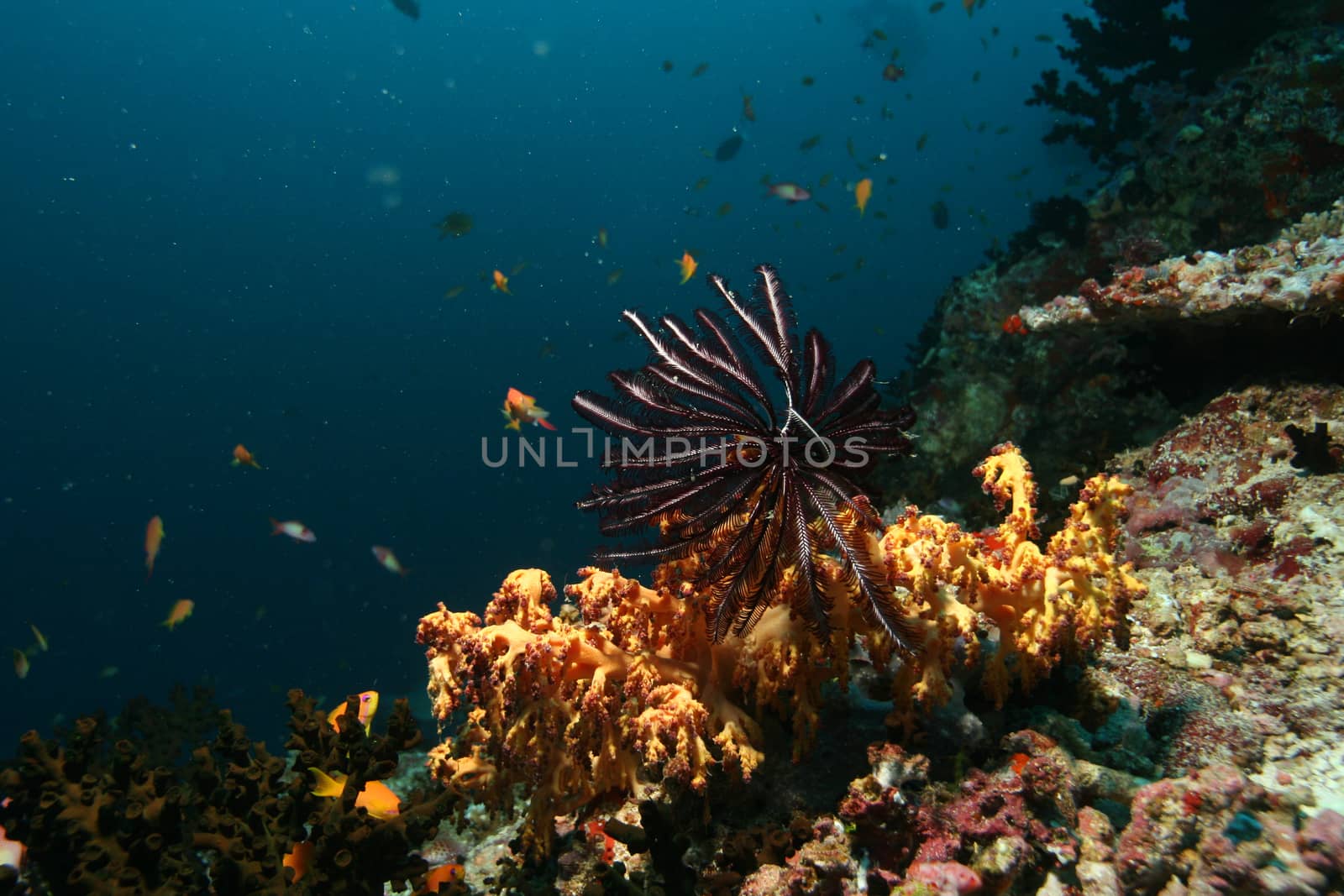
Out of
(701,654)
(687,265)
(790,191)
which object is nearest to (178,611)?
(687,265)

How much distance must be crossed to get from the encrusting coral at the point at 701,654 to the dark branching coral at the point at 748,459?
169mm

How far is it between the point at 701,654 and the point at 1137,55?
13.3 metres

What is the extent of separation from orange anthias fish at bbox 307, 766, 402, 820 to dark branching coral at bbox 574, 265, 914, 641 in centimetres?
179

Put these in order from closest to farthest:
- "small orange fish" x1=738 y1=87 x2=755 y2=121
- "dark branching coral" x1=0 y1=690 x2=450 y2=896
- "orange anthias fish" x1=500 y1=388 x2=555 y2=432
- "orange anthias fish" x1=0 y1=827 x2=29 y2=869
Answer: "dark branching coral" x1=0 y1=690 x2=450 y2=896 → "orange anthias fish" x1=0 y1=827 x2=29 y2=869 → "orange anthias fish" x1=500 y1=388 x2=555 y2=432 → "small orange fish" x1=738 y1=87 x2=755 y2=121

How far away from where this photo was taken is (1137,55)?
423 inches

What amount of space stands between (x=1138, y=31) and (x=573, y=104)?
59727 millimetres

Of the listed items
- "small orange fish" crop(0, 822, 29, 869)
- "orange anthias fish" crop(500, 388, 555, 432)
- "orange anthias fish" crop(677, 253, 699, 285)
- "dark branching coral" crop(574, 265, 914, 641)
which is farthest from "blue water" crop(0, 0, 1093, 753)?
"small orange fish" crop(0, 822, 29, 869)

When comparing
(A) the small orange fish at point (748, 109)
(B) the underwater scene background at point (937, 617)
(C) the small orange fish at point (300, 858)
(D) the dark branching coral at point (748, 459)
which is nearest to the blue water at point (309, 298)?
(A) the small orange fish at point (748, 109)

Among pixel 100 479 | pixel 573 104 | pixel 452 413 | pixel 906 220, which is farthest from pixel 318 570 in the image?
pixel 906 220

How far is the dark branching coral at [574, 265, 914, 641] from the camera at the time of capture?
296cm

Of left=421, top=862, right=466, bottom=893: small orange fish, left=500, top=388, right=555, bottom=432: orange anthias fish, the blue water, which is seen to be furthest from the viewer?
the blue water

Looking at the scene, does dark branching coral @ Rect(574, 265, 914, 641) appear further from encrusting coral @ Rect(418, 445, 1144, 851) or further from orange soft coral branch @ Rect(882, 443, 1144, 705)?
orange soft coral branch @ Rect(882, 443, 1144, 705)

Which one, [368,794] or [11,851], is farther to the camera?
[368,794]

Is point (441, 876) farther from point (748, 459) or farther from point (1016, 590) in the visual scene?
point (1016, 590)
